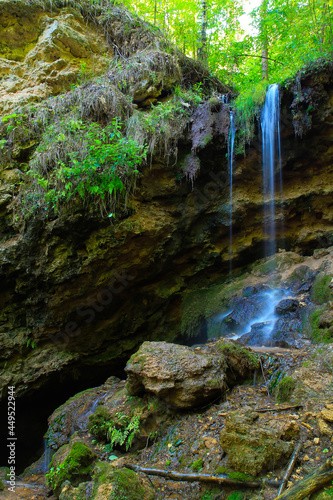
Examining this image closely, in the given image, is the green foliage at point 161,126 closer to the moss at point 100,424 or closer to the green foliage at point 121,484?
the moss at point 100,424

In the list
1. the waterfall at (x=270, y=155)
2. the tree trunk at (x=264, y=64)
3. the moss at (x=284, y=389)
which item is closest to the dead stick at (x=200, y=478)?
the moss at (x=284, y=389)

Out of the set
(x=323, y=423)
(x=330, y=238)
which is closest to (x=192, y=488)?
(x=323, y=423)

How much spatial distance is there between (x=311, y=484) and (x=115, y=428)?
2537 millimetres

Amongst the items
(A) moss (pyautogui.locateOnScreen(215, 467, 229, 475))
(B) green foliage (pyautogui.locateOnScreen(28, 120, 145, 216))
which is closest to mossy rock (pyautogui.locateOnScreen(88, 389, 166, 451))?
(A) moss (pyautogui.locateOnScreen(215, 467, 229, 475))

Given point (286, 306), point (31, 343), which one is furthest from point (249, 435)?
point (31, 343)

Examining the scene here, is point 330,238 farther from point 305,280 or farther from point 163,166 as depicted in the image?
point 163,166

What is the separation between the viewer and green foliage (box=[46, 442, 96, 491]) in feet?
10.9

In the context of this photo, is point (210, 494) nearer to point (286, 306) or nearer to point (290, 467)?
point (290, 467)

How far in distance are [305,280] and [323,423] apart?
438cm

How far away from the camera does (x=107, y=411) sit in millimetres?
4094

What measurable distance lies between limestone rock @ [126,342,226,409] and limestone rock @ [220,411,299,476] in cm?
82

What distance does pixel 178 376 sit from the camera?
12.1 feet

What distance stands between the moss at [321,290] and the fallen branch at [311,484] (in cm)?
379

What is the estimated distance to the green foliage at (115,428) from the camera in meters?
3.65
